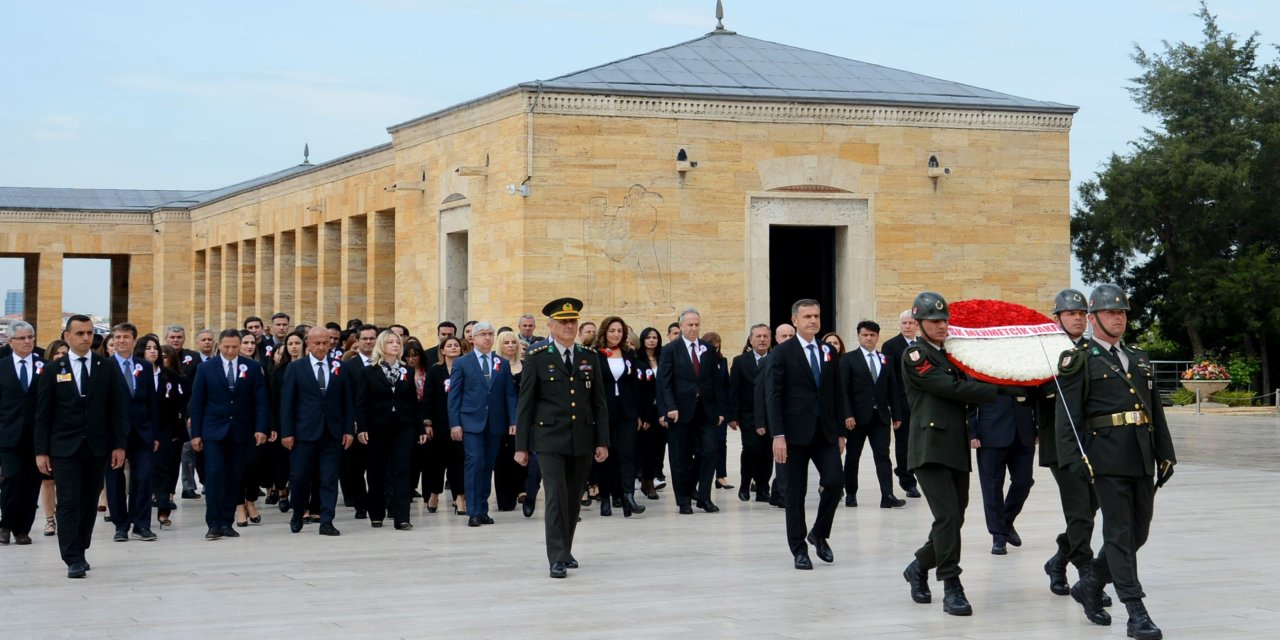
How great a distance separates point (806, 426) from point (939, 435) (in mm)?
1841

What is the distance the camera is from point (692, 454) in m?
14.5

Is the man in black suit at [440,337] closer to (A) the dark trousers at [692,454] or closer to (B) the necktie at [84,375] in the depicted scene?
(A) the dark trousers at [692,454]

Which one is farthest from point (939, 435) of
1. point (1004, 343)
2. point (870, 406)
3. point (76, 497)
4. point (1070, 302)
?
point (76, 497)

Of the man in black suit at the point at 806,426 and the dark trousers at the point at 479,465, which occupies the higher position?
the man in black suit at the point at 806,426

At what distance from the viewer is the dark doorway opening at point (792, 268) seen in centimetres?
2850

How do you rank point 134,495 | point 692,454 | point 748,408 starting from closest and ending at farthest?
point 134,495 < point 692,454 < point 748,408

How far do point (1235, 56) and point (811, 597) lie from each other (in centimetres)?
3731

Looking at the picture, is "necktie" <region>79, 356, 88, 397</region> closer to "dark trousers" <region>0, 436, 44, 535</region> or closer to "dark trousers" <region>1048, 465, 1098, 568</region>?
"dark trousers" <region>0, 436, 44, 535</region>

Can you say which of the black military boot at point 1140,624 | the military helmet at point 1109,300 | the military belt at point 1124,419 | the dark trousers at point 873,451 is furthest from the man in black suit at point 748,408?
the black military boot at point 1140,624

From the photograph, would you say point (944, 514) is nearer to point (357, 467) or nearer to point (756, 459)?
point (756, 459)

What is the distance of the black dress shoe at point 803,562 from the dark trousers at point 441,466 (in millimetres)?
5092

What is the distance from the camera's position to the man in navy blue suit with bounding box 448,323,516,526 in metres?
13.3

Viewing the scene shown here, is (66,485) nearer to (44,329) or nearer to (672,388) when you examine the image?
(672,388)

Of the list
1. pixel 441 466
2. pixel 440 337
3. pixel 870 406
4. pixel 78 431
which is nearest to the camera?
pixel 78 431
